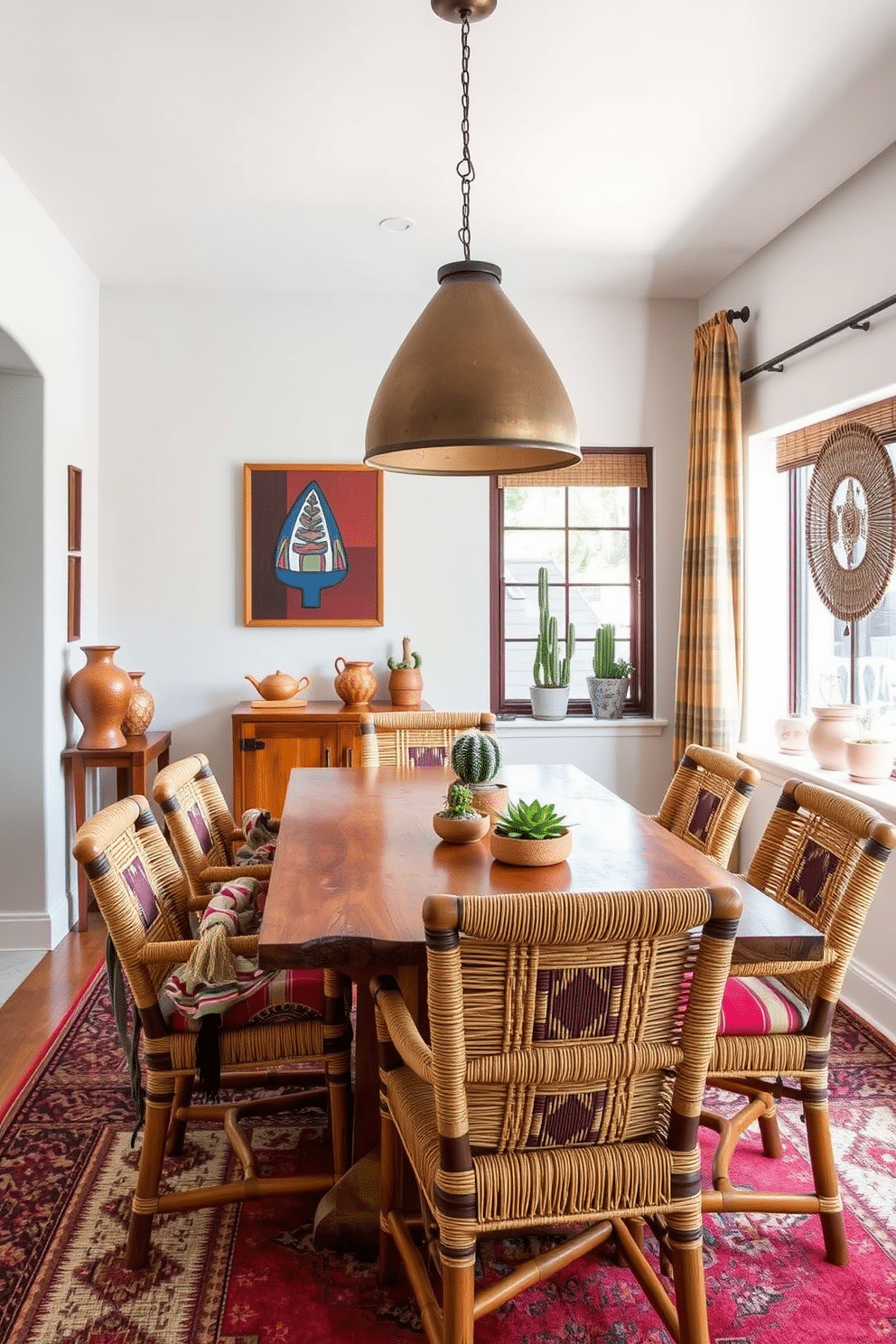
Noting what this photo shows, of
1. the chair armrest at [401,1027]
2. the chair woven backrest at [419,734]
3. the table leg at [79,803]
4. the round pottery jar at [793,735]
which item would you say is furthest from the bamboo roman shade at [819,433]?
→ the table leg at [79,803]

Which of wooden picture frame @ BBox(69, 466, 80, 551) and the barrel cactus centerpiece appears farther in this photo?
wooden picture frame @ BBox(69, 466, 80, 551)

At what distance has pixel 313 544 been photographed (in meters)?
4.92

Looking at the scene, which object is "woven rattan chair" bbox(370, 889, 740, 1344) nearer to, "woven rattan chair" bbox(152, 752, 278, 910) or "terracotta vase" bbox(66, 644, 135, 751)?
"woven rattan chair" bbox(152, 752, 278, 910)

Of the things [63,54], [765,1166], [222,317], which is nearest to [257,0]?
[63,54]

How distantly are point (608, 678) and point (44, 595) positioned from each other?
8.31ft

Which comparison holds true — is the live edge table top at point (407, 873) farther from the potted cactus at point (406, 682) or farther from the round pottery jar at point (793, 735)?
the potted cactus at point (406, 682)

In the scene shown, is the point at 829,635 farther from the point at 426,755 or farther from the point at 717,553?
the point at 426,755

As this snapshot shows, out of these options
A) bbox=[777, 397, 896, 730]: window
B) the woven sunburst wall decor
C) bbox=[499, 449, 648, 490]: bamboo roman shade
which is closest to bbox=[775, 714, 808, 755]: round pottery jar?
bbox=[777, 397, 896, 730]: window

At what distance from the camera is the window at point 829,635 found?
3725 mm

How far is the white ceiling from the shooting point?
105 inches

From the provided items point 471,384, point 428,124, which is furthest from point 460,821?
point 428,124

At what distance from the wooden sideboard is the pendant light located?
7.46ft

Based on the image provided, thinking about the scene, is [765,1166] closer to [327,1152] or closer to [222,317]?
[327,1152]

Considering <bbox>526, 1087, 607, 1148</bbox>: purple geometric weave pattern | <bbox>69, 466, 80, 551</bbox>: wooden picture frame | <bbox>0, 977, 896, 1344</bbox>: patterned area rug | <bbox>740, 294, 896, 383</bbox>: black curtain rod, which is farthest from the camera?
<bbox>69, 466, 80, 551</bbox>: wooden picture frame
